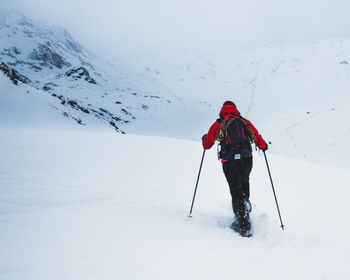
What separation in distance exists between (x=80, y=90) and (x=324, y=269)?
226 ft

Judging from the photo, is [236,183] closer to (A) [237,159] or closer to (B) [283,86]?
(A) [237,159]

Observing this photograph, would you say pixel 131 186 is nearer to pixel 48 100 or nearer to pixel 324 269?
pixel 324 269

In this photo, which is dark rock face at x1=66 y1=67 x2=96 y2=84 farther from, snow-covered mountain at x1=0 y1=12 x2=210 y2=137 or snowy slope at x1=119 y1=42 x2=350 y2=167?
snowy slope at x1=119 y1=42 x2=350 y2=167

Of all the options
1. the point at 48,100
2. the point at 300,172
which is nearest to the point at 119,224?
the point at 300,172

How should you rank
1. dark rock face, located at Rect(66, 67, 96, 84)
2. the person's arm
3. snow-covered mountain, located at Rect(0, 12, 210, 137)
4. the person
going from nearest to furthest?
the person < the person's arm < snow-covered mountain, located at Rect(0, 12, 210, 137) < dark rock face, located at Rect(66, 67, 96, 84)

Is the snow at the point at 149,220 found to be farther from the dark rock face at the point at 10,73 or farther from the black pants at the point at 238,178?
the dark rock face at the point at 10,73

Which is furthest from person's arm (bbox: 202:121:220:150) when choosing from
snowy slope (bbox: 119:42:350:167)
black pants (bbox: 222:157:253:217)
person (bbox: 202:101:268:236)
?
snowy slope (bbox: 119:42:350:167)

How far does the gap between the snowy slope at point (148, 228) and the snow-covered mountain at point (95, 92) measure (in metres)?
24.0

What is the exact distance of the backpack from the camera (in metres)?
3.75

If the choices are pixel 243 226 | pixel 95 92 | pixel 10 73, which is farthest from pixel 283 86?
pixel 243 226

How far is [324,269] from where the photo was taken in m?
2.67

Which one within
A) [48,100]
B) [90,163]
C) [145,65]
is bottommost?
[90,163]

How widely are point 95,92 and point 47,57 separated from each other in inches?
2495

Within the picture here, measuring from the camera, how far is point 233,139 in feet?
12.4
